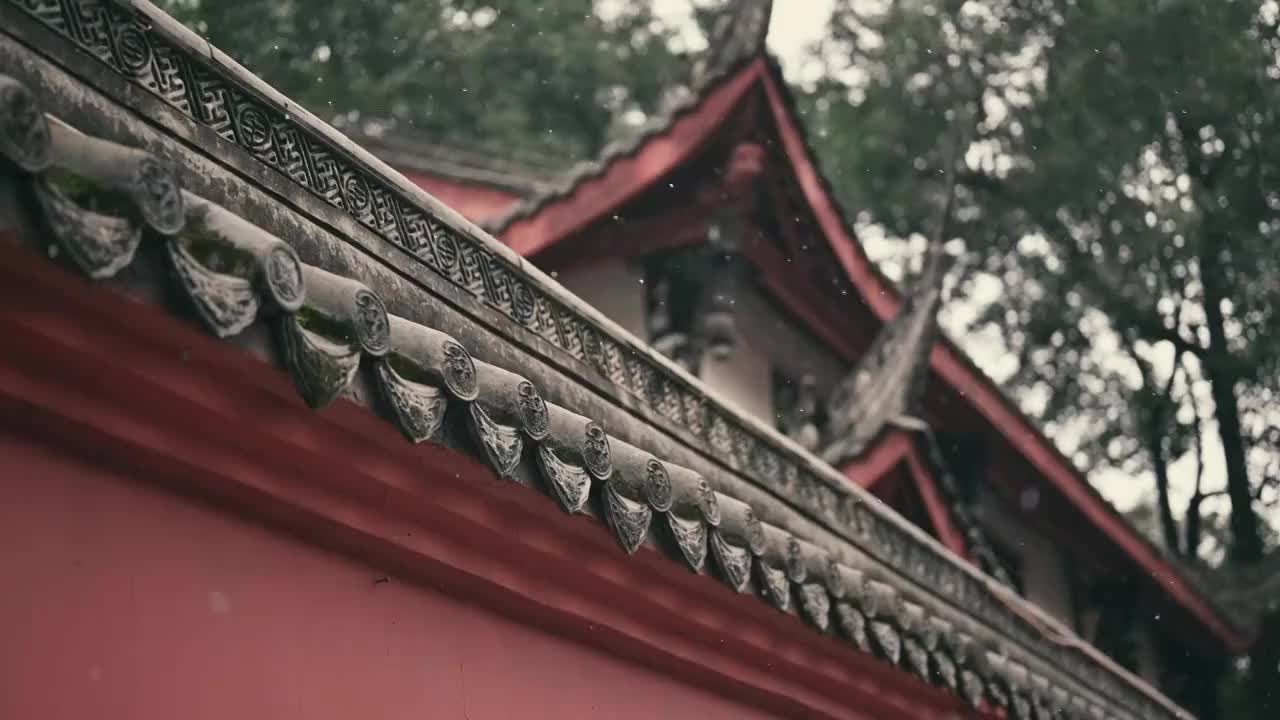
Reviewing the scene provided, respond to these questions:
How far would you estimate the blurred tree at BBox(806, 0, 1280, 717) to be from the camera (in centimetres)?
1323

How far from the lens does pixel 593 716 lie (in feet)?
11.5

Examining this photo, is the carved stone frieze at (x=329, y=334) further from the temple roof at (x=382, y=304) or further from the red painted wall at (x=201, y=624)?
the red painted wall at (x=201, y=624)

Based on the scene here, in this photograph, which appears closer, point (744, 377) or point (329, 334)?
point (329, 334)

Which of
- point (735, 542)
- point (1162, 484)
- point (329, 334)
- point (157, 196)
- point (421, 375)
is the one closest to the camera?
point (157, 196)

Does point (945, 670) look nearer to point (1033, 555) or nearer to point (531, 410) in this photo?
point (531, 410)

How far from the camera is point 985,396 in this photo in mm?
9930

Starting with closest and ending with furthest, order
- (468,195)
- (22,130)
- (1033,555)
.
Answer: (22,130) < (468,195) < (1033,555)

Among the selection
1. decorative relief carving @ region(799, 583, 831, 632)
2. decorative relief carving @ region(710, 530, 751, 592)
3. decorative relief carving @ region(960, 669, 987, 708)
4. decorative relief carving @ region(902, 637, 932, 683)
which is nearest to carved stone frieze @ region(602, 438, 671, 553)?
decorative relief carving @ region(710, 530, 751, 592)

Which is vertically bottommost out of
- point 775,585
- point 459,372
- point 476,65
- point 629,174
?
point 476,65

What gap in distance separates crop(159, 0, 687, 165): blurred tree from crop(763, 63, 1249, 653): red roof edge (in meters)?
5.09

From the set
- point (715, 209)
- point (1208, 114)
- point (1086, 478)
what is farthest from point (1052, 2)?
point (715, 209)

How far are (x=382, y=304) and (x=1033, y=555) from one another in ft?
32.3

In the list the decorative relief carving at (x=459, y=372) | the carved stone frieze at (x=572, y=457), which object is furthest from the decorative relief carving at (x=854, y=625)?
the decorative relief carving at (x=459, y=372)

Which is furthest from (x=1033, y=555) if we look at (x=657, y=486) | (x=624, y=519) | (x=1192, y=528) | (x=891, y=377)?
(x=624, y=519)
